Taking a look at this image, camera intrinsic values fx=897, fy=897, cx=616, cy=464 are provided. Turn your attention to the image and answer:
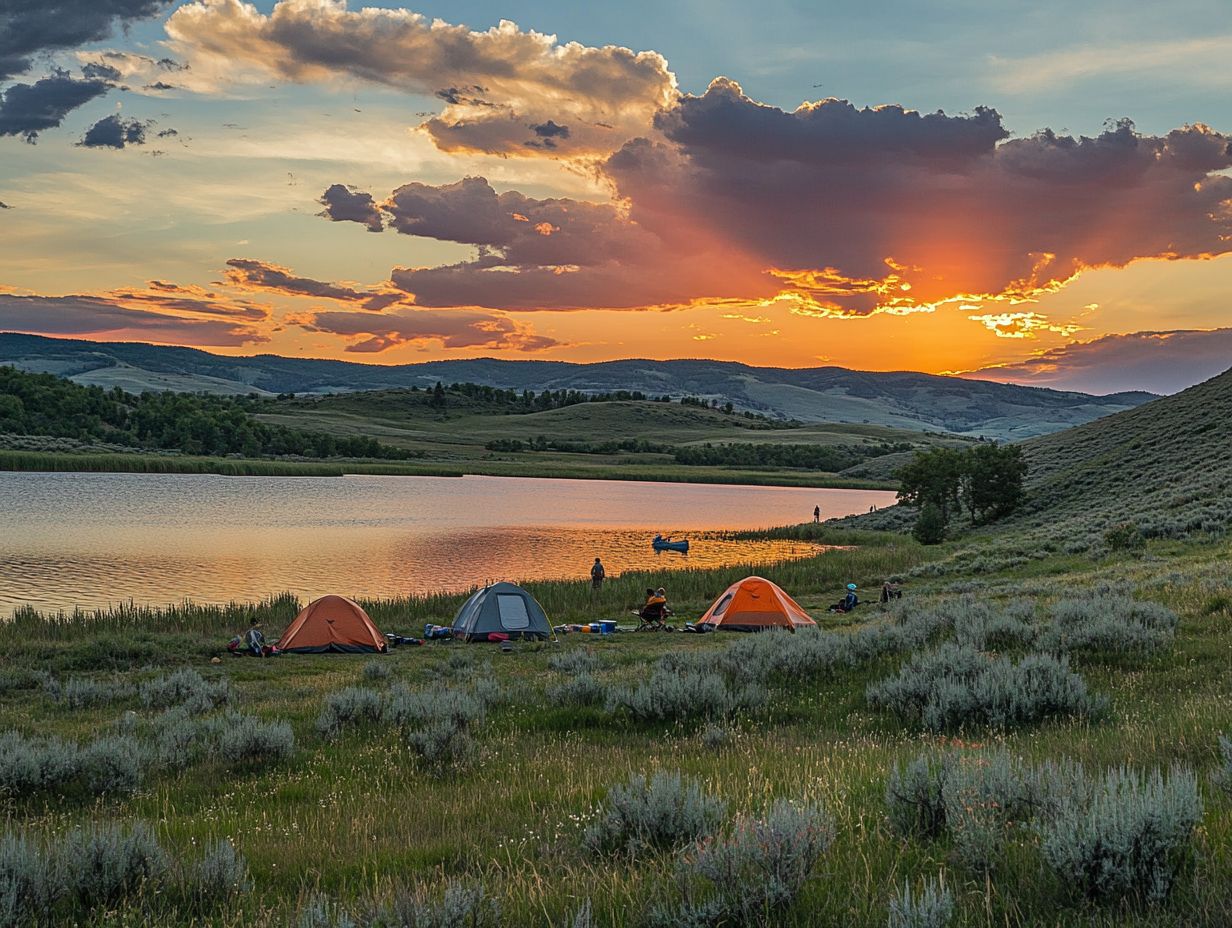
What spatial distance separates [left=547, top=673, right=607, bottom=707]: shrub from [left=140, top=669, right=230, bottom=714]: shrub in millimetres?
5832

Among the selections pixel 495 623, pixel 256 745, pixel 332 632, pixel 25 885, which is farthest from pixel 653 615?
pixel 25 885

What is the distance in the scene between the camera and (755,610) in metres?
26.2

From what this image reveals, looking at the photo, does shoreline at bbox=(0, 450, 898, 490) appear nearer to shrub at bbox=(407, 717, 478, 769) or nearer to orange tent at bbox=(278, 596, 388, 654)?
orange tent at bbox=(278, 596, 388, 654)

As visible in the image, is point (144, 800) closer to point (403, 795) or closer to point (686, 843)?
point (403, 795)

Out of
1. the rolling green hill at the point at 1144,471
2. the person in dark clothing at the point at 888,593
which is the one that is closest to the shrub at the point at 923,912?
the person in dark clothing at the point at 888,593

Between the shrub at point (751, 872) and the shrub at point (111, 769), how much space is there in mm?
6334

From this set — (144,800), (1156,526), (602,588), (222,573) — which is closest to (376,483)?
(222,573)

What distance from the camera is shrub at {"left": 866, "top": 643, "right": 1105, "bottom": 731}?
9.23 m

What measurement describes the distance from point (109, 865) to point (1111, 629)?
38.8 ft

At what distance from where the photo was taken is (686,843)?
556 cm

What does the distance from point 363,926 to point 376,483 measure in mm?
96074

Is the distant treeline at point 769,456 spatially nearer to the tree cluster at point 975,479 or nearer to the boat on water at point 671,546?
the tree cluster at point 975,479

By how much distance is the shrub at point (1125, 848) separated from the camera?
4.21m

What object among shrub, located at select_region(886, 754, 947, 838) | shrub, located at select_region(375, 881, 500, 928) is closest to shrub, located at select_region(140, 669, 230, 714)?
shrub, located at select_region(375, 881, 500, 928)
